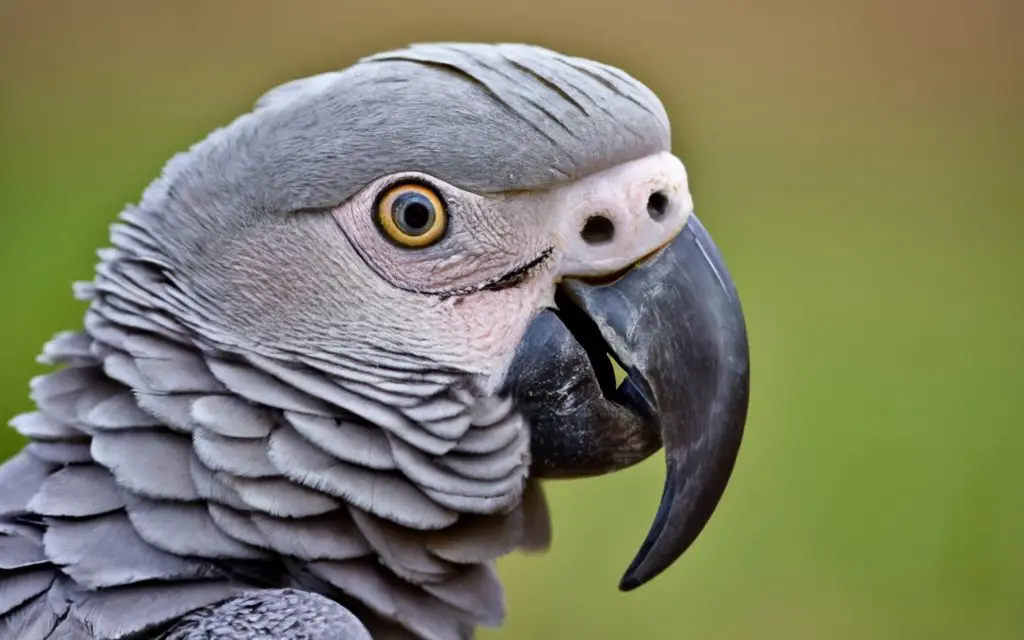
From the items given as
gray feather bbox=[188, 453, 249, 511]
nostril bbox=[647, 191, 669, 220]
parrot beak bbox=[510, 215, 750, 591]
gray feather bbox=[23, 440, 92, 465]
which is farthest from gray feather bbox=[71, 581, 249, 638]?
nostril bbox=[647, 191, 669, 220]

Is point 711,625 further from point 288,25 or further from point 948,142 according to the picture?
point 288,25

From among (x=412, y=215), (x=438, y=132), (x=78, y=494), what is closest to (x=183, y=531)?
(x=78, y=494)

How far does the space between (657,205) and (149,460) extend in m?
0.98

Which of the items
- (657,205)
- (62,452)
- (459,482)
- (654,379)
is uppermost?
(657,205)

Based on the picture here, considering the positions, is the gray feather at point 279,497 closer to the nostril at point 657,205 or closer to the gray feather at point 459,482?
the gray feather at point 459,482

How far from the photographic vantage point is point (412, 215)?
1.92 m

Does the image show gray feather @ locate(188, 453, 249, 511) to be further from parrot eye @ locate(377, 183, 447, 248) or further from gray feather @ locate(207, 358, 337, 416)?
parrot eye @ locate(377, 183, 447, 248)

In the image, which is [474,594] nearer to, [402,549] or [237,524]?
[402,549]

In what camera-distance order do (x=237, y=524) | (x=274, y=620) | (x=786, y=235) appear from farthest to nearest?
(x=786, y=235)
(x=237, y=524)
(x=274, y=620)

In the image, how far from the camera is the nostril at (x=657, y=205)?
6.40 feet

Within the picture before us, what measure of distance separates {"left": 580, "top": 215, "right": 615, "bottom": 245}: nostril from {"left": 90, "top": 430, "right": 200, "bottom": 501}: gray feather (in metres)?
0.77

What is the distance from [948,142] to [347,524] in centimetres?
430

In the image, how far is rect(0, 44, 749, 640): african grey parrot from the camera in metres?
1.81

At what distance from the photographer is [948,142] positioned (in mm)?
5238
